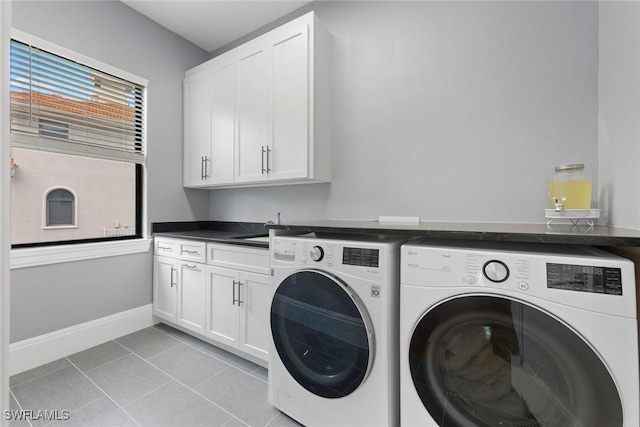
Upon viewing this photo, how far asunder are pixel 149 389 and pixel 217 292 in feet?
2.22

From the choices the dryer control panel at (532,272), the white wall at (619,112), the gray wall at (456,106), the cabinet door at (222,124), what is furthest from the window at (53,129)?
the white wall at (619,112)

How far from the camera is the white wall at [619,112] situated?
1.05 metres

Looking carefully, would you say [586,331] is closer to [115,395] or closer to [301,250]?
[301,250]

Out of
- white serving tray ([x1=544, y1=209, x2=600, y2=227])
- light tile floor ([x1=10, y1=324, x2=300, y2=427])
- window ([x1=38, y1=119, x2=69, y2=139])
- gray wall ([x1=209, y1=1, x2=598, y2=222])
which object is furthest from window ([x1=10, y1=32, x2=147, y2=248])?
white serving tray ([x1=544, y1=209, x2=600, y2=227])

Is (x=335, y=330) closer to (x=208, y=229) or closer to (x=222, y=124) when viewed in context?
(x=222, y=124)

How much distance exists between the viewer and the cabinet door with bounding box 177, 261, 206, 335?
2203mm

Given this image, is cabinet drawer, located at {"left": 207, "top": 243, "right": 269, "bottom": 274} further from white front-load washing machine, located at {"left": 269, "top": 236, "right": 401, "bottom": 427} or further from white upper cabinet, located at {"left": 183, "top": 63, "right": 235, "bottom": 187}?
white upper cabinet, located at {"left": 183, "top": 63, "right": 235, "bottom": 187}

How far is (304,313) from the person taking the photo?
1372mm

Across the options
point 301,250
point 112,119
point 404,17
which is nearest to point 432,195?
point 301,250


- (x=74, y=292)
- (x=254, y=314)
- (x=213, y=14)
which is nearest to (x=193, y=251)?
(x=254, y=314)

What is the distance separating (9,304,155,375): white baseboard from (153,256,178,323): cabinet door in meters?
0.14

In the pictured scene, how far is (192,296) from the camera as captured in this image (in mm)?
2273

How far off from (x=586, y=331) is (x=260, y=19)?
3.04 m

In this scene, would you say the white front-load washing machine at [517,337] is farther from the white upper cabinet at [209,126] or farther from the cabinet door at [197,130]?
the cabinet door at [197,130]
